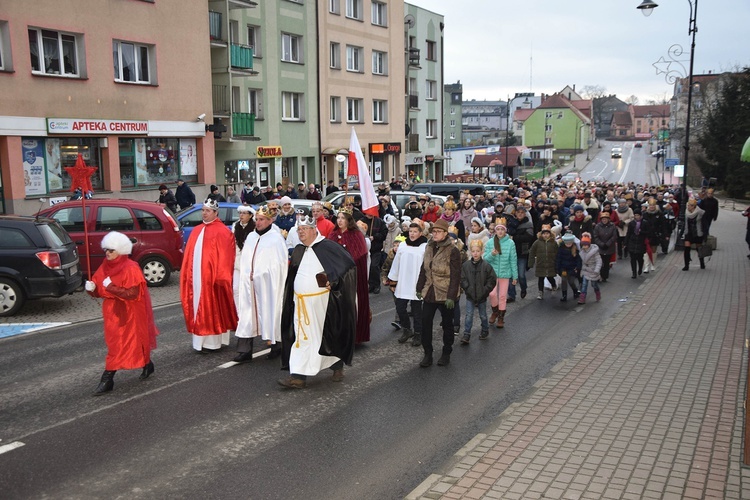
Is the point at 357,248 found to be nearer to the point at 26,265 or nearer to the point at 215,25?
the point at 26,265

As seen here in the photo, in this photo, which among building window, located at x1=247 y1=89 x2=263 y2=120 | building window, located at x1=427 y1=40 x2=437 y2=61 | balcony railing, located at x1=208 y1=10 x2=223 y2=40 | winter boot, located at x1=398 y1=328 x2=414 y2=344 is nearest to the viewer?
winter boot, located at x1=398 y1=328 x2=414 y2=344

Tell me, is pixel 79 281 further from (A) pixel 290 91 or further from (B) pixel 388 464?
(A) pixel 290 91

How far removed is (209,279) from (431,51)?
47.4 m

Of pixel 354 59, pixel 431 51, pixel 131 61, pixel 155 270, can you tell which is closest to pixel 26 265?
pixel 155 270

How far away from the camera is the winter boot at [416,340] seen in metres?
10.6

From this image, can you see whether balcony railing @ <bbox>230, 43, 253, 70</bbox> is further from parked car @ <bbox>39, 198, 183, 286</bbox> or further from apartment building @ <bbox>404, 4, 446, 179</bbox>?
apartment building @ <bbox>404, 4, 446, 179</bbox>

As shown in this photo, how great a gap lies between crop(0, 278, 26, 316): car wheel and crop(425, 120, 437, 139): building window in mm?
44213

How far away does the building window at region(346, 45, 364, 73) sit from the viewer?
40.3m

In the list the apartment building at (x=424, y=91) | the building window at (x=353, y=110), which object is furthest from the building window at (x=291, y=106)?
the apartment building at (x=424, y=91)

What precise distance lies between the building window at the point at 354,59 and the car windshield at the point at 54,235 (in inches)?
1114

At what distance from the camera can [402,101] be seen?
45.7m

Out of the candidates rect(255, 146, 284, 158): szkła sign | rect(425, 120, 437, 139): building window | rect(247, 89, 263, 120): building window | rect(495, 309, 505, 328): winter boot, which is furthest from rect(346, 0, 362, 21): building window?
rect(495, 309, 505, 328): winter boot

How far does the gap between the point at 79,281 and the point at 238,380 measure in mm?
6300

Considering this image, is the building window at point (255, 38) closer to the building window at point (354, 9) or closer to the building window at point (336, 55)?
the building window at point (336, 55)
